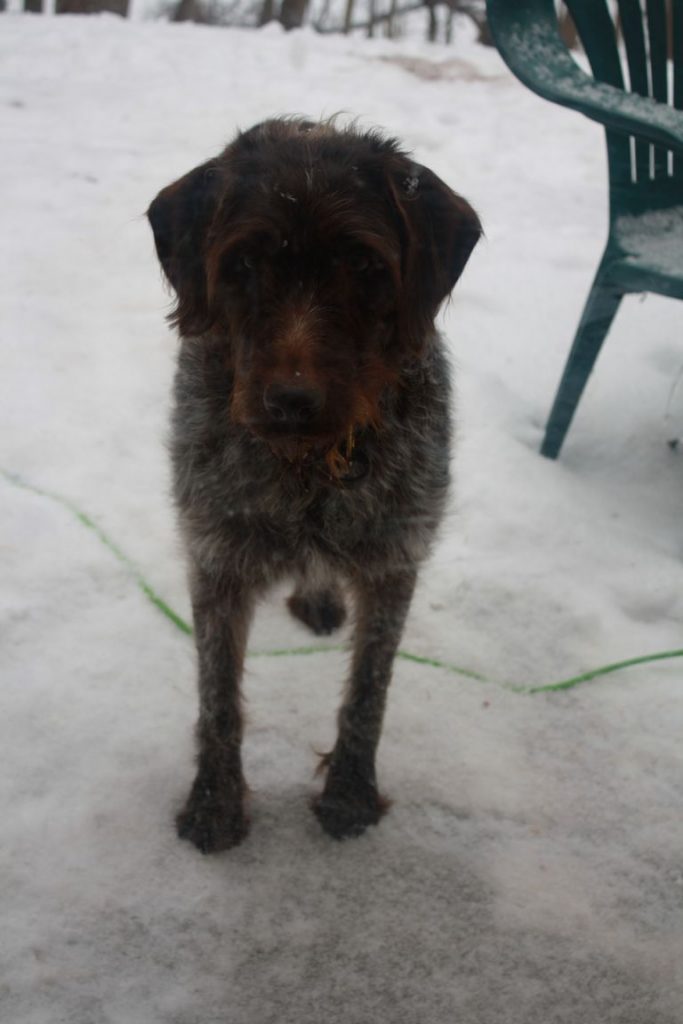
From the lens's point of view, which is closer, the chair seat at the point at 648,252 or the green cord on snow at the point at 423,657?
the green cord on snow at the point at 423,657

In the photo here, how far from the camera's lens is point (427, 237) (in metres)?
1.92

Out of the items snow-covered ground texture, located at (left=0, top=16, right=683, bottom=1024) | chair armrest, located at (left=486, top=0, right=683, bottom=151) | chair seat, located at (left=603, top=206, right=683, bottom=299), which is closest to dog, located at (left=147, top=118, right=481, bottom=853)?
snow-covered ground texture, located at (left=0, top=16, right=683, bottom=1024)

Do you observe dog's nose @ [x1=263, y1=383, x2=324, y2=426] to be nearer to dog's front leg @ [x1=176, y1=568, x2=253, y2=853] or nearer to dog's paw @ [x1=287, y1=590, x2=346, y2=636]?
dog's front leg @ [x1=176, y1=568, x2=253, y2=853]

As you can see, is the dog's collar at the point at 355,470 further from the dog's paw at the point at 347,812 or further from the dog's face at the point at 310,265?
the dog's paw at the point at 347,812

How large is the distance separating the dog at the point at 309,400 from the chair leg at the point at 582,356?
142cm

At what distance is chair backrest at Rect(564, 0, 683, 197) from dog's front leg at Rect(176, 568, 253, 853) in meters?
2.37

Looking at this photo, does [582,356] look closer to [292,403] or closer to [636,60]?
[636,60]

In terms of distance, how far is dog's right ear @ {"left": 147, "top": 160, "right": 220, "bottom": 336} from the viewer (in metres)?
1.93

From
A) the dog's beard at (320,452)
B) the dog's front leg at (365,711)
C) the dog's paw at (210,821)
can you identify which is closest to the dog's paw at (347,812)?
the dog's front leg at (365,711)

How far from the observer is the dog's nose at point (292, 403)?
1.70 m

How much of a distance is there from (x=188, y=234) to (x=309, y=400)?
1.77ft

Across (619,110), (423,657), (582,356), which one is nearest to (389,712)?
(423,657)

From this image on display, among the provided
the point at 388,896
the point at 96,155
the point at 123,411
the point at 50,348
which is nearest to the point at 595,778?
the point at 388,896

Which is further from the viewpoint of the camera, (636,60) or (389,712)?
(636,60)
